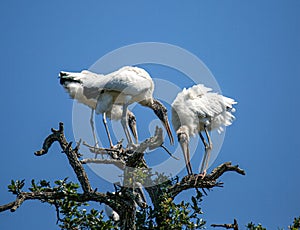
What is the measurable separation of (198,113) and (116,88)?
6.79ft

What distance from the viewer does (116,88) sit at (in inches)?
442

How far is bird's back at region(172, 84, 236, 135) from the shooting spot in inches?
490

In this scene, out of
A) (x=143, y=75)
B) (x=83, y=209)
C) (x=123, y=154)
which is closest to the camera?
(x=83, y=209)

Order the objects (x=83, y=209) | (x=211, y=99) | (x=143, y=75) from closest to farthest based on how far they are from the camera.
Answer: (x=83, y=209)
(x=143, y=75)
(x=211, y=99)

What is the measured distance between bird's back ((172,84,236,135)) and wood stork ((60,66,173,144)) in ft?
1.67

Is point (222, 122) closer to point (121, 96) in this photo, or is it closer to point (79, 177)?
point (121, 96)

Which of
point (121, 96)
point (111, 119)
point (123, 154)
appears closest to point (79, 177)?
point (123, 154)

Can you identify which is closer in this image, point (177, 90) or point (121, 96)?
Answer: point (121, 96)

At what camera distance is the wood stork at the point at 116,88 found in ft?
36.9

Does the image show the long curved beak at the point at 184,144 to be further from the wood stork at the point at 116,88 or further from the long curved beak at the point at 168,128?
the wood stork at the point at 116,88

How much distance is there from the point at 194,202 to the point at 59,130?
82.9 inches

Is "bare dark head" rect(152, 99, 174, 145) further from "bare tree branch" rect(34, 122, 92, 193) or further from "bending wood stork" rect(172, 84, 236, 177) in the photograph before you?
"bare tree branch" rect(34, 122, 92, 193)

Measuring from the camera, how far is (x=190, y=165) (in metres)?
11.9

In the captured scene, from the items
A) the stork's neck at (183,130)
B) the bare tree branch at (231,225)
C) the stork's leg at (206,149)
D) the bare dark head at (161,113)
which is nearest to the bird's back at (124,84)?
the bare dark head at (161,113)
